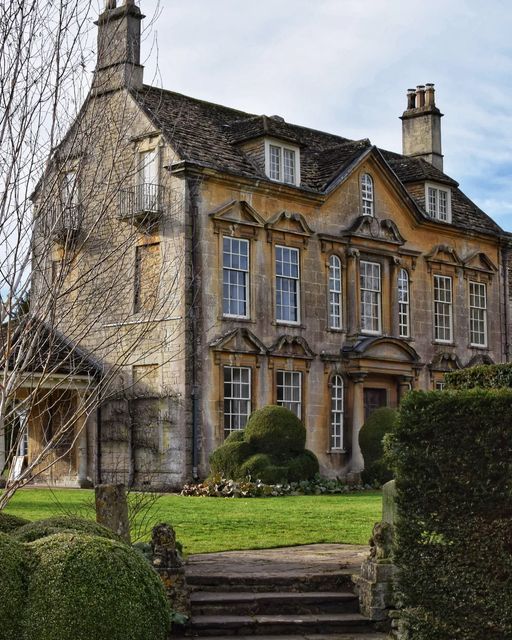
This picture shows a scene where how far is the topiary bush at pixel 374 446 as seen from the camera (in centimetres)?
2670

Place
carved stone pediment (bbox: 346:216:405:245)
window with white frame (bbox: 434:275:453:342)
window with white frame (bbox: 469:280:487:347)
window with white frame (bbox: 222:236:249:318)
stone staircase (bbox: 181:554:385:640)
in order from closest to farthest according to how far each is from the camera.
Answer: stone staircase (bbox: 181:554:385:640), window with white frame (bbox: 222:236:249:318), carved stone pediment (bbox: 346:216:405:245), window with white frame (bbox: 434:275:453:342), window with white frame (bbox: 469:280:487:347)

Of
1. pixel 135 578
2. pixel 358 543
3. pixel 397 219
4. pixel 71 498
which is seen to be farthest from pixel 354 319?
pixel 135 578

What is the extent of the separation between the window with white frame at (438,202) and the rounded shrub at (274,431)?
10.9 meters

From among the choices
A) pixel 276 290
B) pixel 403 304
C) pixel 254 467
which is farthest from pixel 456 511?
pixel 403 304

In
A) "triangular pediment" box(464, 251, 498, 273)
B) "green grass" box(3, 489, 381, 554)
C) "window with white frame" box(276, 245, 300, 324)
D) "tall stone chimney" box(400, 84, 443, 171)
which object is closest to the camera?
"green grass" box(3, 489, 381, 554)

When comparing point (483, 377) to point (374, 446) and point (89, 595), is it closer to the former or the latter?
point (89, 595)

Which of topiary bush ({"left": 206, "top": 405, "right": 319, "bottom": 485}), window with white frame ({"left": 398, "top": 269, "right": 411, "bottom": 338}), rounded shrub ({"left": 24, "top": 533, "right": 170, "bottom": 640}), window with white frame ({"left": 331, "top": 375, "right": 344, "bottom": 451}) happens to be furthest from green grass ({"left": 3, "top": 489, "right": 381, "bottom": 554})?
window with white frame ({"left": 398, "top": 269, "right": 411, "bottom": 338})

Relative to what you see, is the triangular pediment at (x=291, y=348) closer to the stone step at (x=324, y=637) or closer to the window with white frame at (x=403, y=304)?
the window with white frame at (x=403, y=304)

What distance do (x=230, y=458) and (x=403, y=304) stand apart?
31.7 ft

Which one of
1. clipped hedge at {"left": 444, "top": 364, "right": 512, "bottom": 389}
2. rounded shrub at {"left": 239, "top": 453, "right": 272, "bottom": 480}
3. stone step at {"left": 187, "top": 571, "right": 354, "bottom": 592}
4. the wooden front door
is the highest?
the wooden front door

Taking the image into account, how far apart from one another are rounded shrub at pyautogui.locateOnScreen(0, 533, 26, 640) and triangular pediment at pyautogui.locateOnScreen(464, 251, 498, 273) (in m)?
27.0

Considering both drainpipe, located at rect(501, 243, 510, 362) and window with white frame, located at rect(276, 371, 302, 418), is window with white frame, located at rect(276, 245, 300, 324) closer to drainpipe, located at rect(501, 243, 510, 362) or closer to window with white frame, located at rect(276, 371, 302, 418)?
window with white frame, located at rect(276, 371, 302, 418)

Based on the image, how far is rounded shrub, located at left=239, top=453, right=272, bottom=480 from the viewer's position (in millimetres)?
23594

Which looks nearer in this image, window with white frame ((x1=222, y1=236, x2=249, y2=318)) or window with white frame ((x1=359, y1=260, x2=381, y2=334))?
window with white frame ((x1=222, y1=236, x2=249, y2=318))
